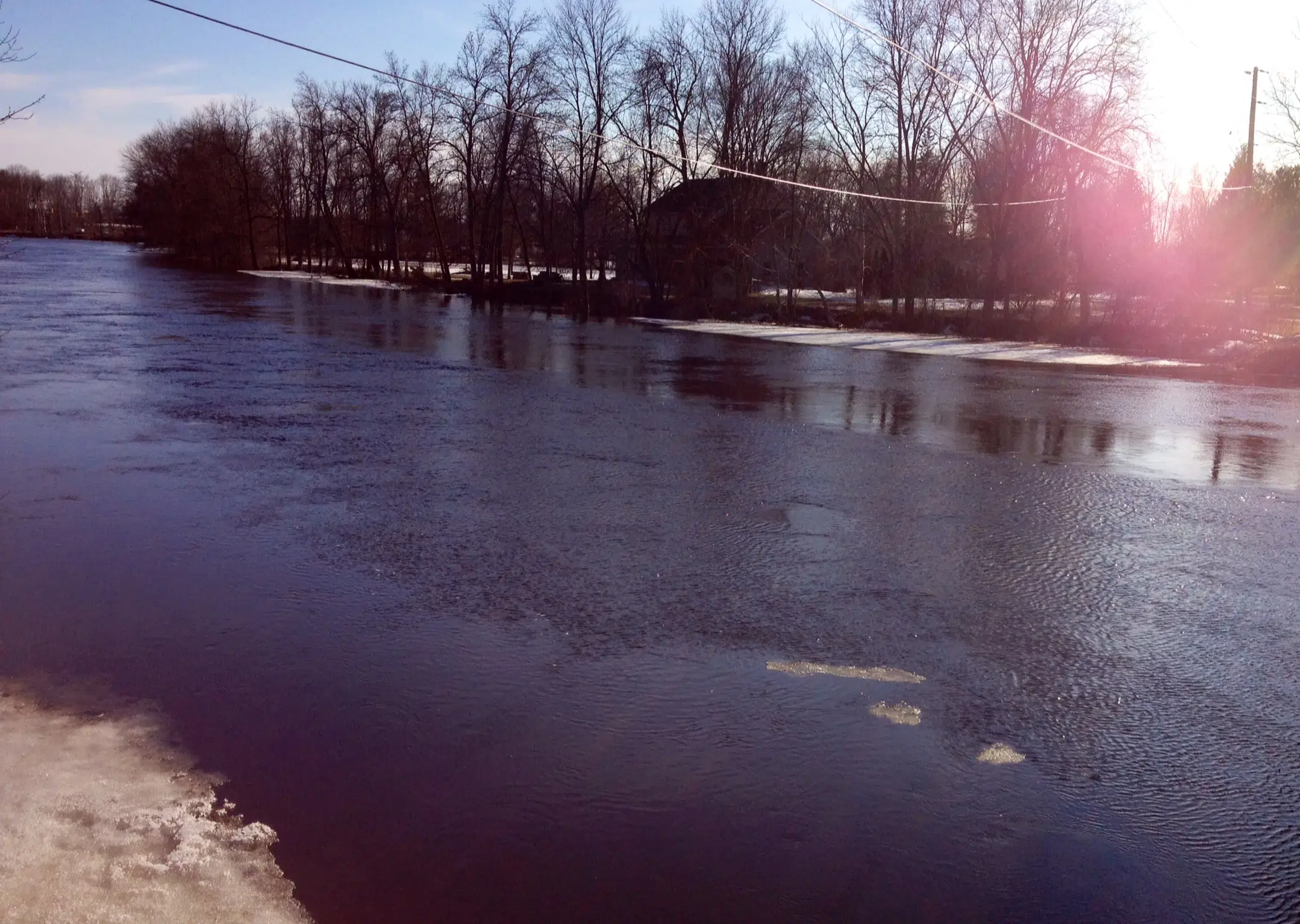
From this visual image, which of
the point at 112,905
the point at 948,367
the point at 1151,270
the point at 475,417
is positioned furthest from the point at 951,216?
the point at 112,905

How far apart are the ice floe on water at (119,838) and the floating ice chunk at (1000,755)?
307 cm

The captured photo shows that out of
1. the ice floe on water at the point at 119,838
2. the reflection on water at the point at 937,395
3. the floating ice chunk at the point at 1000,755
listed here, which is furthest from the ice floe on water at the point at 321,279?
the floating ice chunk at the point at 1000,755

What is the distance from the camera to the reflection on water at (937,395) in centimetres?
1287

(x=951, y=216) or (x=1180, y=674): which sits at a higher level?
(x=951, y=216)

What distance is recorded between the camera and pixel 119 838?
13.1 ft

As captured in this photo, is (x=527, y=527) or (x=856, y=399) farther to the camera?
(x=856, y=399)

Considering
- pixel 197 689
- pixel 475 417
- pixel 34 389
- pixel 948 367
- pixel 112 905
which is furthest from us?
pixel 948 367

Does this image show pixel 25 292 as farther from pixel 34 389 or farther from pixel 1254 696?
pixel 1254 696

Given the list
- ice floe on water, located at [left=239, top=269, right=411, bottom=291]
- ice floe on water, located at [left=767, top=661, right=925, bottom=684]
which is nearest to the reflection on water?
ice floe on water, located at [left=767, top=661, right=925, bottom=684]

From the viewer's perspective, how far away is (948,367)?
23516mm

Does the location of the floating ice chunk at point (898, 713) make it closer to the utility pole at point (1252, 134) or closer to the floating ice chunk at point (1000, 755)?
the floating ice chunk at point (1000, 755)

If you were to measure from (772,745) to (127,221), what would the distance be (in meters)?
146

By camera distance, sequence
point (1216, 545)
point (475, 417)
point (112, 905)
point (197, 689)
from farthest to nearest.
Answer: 1. point (475, 417)
2. point (1216, 545)
3. point (197, 689)
4. point (112, 905)

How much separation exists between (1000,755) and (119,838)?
381 centimetres
